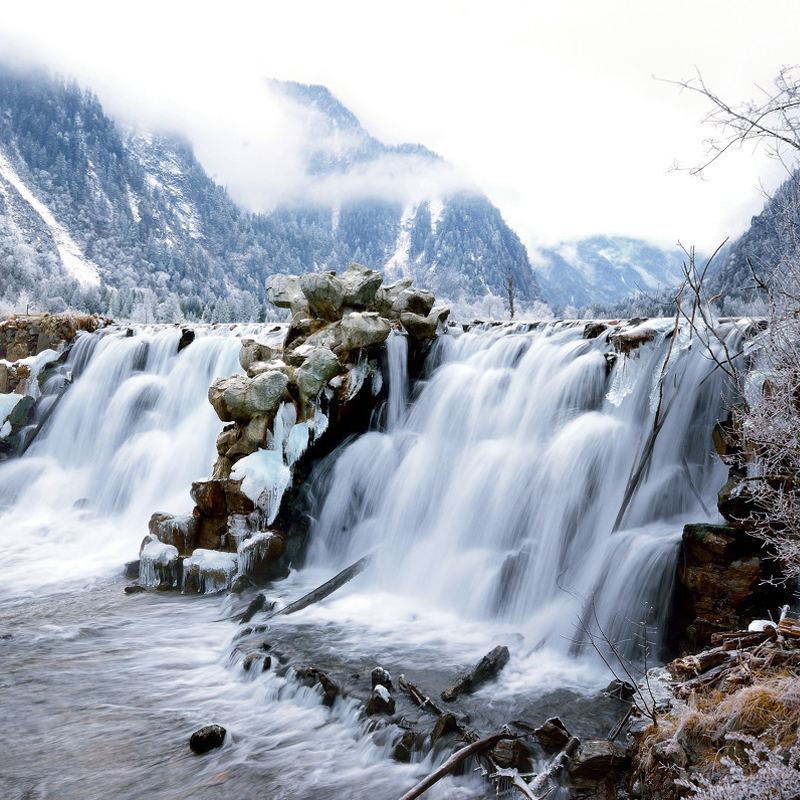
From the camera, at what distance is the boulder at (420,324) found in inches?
512

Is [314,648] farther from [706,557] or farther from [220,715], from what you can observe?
[706,557]

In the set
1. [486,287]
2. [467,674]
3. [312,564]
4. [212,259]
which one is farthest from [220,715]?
[486,287]

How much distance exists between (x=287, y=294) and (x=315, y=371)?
13.7ft

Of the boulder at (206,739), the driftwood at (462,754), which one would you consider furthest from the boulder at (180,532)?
the driftwood at (462,754)

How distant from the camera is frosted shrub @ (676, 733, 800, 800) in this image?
262cm

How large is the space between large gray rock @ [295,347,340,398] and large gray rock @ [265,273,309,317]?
2.60 meters

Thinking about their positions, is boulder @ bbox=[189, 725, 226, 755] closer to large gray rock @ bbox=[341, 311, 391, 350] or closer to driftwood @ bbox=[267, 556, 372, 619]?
driftwood @ bbox=[267, 556, 372, 619]

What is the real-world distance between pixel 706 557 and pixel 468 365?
731 cm

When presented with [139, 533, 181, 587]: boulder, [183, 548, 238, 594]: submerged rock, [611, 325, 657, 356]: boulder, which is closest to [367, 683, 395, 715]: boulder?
[183, 548, 238, 594]: submerged rock

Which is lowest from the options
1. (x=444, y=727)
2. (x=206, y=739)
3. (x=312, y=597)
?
(x=312, y=597)

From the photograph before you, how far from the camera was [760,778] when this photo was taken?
267 cm

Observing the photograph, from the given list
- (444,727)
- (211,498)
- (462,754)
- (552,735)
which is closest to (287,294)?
(211,498)

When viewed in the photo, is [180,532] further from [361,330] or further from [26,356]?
[26,356]

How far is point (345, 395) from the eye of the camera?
1161cm
